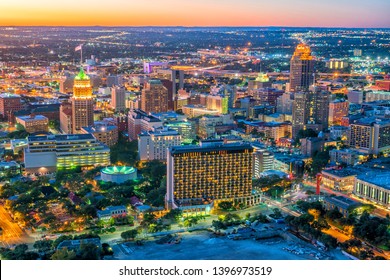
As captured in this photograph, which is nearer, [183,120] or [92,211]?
[92,211]

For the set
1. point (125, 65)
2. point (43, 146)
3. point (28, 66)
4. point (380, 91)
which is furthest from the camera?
point (125, 65)

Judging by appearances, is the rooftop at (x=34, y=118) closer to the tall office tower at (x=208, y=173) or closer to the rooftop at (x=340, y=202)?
the tall office tower at (x=208, y=173)

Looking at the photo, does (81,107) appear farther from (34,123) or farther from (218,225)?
(218,225)

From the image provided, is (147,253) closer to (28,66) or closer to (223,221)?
(223,221)

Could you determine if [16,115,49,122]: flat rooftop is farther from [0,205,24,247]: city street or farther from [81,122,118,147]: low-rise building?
[0,205,24,247]: city street

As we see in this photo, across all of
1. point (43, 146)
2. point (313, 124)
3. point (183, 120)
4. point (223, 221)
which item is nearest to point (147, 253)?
point (223, 221)

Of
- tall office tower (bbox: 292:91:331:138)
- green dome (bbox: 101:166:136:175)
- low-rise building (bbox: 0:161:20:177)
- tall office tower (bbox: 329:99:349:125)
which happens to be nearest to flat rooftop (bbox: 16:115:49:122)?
low-rise building (bbox: 0:161:20:177)

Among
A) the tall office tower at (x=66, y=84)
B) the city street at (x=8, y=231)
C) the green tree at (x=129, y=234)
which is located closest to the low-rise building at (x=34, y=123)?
the tall office tower at (x=66, y=84)
